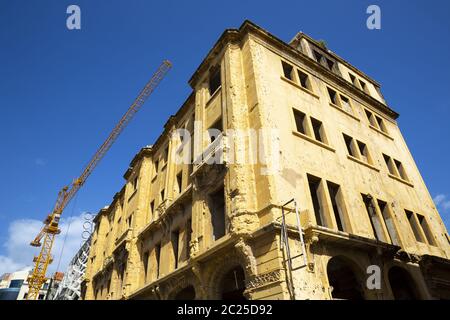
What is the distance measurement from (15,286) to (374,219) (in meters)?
128

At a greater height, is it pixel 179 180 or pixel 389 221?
pixel 179 180

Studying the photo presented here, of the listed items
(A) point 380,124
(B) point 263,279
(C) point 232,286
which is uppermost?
(A) point 380,124

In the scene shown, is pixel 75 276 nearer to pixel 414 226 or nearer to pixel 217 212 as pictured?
pixel 217 212

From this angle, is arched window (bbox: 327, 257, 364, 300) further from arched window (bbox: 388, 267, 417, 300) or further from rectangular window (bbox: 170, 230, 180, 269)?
rectangular window (bbox: 170, 230, 180, 269)

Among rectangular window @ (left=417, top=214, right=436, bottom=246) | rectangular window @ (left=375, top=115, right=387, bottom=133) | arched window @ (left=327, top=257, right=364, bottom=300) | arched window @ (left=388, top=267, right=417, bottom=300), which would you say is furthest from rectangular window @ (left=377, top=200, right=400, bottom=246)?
rectangular window @ (left=375, top=115, right=387, bottom=133)

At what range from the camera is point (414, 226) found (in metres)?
17.6

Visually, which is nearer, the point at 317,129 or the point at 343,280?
Result: the point at 343,280

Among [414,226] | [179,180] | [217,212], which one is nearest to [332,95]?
[414,226]

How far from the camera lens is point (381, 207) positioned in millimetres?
16484
